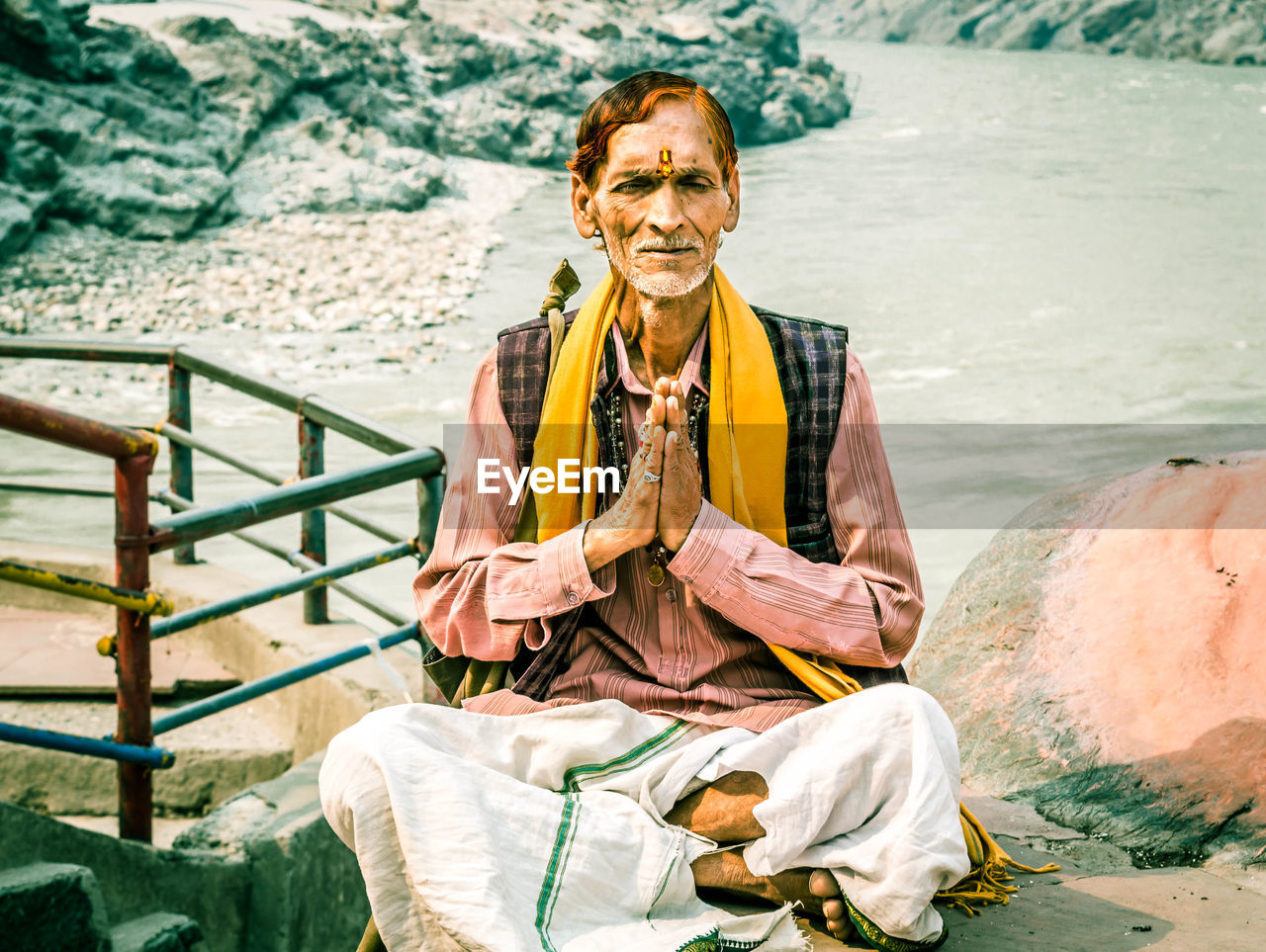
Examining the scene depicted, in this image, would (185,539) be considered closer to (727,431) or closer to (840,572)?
(727,431)

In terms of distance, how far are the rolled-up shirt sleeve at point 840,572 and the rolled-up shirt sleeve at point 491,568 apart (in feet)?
0.58

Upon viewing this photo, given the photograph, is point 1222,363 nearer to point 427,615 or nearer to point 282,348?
point 282,348

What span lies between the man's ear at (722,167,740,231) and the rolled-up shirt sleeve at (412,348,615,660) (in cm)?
46

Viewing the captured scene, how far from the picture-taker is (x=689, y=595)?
77.1 inches

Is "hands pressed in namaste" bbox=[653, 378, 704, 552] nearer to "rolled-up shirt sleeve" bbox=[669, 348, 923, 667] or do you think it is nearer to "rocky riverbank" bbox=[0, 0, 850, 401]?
"rolled-up shirt sleeve" bbox=[669, 348, 923, 667]

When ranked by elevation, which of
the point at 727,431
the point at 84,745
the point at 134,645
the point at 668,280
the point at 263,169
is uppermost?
the point at 263,169

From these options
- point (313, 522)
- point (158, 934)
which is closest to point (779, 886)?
point (158, 934)

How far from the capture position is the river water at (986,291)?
16.6m

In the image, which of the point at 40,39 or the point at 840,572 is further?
the point at 40,39

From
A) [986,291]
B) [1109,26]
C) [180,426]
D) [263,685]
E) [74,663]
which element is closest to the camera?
[263,685]

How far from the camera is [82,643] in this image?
163 inches

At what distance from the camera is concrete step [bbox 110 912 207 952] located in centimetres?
250

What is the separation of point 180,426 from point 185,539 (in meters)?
1.52
